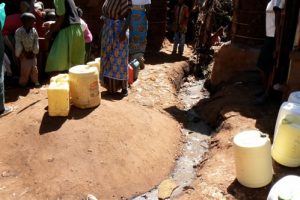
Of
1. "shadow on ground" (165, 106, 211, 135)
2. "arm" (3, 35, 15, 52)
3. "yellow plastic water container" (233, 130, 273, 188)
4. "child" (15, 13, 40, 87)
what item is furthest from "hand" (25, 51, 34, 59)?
"yellow plastic water container" (233, 130, 273, 188)

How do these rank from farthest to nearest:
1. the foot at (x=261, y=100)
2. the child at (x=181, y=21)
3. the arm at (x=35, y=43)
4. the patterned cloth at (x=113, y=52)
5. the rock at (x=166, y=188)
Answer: the child at (x=181, y=21) → the arm at (x=35, y=43) → the foot at (x=261, y=100) → the patterned cloth at (x=113, y=52) → the rock at (x=166, y=188)

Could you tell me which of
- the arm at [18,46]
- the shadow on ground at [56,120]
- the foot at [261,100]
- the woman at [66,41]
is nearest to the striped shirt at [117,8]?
the woman at [66,41]

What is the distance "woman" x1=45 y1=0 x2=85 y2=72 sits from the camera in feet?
20.4

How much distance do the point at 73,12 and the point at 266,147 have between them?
12.3 ft

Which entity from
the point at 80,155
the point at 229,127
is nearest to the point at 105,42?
the point at 80,155

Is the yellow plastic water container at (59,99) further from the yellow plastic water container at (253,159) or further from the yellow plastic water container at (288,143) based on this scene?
the yellow plastic water container at (288,143)

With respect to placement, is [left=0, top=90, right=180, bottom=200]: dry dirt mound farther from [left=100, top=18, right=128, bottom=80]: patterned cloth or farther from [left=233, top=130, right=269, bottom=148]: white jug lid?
[left=233, top=130, right=269, bottom=148]: white jug lid

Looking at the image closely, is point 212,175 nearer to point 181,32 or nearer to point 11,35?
point 11,35

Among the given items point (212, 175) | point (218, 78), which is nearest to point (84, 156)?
point (212, 175)

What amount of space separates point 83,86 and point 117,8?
51.2 inches

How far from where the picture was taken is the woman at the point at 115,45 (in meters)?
5.74

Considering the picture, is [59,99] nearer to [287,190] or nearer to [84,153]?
[84,153]

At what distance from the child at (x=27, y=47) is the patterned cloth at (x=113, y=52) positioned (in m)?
1.19

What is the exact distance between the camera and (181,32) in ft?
32.0
